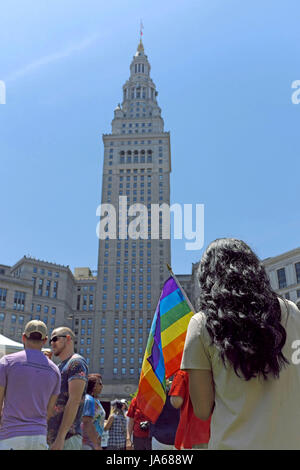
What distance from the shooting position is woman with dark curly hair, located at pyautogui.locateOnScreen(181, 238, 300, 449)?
1893 millimetres

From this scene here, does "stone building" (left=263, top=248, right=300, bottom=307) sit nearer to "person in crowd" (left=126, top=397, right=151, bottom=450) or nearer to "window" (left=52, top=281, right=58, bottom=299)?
"person in crowd" (left=126, top=397, right=151, bottom=450)

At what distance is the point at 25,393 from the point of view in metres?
3.97

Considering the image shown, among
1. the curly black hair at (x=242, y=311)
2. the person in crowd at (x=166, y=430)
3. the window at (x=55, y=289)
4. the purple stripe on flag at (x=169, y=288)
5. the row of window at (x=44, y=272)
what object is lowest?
the person in crowd at (x=166, y=430)

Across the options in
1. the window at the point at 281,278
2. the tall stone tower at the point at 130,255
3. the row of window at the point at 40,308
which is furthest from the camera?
the row of window at the point at 40,308

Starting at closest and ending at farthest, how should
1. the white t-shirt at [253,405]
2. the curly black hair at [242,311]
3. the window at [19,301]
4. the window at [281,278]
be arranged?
the white t-shirt at [253,405] < the curly black hair at [242,311] < the window at [281,278] < the window at [19,301]

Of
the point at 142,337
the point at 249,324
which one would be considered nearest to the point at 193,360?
the point at 249,324

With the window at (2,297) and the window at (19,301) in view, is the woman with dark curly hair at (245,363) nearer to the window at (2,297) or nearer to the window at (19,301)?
the window at (2,297)

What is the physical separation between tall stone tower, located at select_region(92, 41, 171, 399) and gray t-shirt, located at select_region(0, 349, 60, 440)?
255 feet

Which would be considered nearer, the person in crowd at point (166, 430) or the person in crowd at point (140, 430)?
the person in crowd at point (166, 430)

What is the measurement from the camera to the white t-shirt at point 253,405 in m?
1.86

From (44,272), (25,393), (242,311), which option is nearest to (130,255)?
(44,272)

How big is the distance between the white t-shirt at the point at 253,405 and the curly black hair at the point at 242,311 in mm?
45

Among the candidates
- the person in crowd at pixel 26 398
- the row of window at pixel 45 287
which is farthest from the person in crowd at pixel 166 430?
the row of window at pixel 45 287

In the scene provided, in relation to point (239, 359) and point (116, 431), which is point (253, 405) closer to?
point (239, 359)
